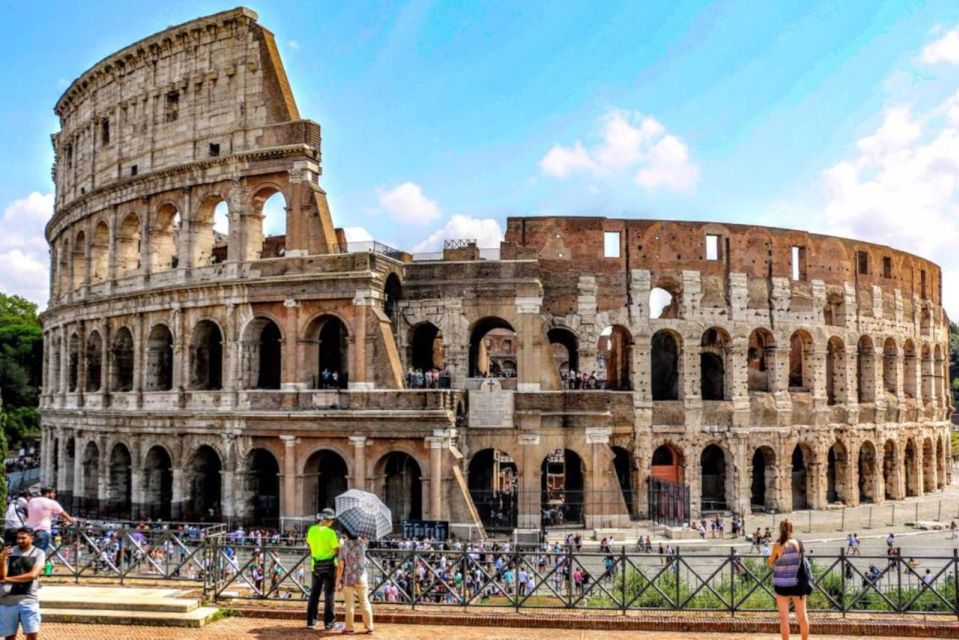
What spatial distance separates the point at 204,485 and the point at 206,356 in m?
4.56

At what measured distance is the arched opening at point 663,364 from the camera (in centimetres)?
3477

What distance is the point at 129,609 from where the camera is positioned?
12312 mm

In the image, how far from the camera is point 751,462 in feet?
107

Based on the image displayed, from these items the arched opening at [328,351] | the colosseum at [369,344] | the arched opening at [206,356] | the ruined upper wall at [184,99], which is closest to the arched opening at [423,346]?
the colosseum at [369,344]

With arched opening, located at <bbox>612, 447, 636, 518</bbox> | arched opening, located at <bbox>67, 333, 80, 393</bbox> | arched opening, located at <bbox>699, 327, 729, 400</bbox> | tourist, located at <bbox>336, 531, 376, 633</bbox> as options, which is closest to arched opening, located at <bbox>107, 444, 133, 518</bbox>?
arched opening, located at <bbox>67, 333, 80, 393</bbox>

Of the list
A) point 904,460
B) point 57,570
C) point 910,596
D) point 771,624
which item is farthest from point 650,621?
point 904,460

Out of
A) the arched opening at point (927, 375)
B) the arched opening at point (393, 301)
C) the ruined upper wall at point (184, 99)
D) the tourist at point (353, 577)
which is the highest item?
the ruined upper wall at point (184, 99)

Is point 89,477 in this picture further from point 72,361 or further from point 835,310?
point 835,310

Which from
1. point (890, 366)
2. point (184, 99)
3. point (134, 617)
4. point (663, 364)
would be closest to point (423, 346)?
point (663, 364)

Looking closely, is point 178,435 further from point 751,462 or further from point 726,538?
point 751,462

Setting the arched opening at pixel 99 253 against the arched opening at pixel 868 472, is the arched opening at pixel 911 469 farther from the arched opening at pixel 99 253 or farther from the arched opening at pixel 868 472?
the arched opening at pixel 99 253

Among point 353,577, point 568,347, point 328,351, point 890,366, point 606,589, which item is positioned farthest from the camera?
point 890,366

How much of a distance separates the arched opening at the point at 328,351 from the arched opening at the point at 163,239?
615cm

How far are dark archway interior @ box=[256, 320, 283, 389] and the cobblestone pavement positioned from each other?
734 inches
